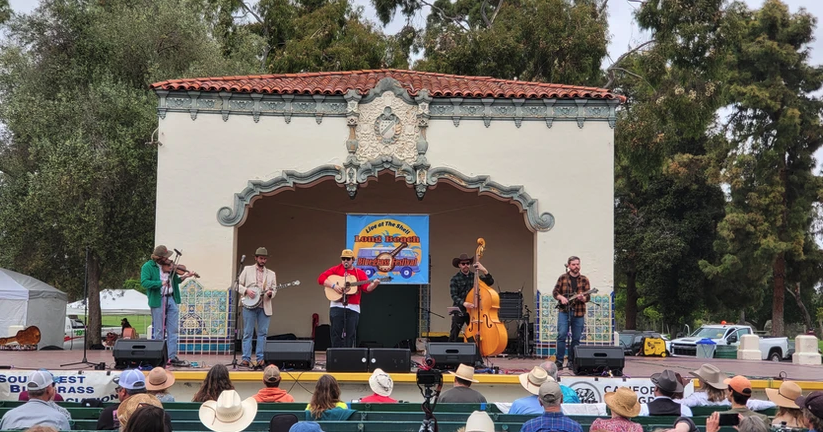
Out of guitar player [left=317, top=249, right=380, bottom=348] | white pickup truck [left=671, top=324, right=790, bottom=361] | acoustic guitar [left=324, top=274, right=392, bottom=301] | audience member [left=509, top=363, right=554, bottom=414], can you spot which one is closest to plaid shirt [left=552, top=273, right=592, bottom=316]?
guitar player [left=317, top=249, right=380, bottom=348]

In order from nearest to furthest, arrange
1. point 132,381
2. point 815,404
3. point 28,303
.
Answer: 1. point 815,404
2. point 132,381
3. point 28,303

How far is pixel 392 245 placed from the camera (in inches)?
590

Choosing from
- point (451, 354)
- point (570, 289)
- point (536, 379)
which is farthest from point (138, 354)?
point (570, 289)

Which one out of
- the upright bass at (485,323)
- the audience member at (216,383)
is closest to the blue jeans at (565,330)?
the upright bass at (485,323)

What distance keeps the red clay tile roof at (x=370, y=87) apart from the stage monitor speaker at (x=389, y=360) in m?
5.14

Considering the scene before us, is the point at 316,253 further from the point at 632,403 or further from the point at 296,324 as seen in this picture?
the point at 632,403

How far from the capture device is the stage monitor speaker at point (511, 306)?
50.5 feet

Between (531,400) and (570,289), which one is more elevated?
(570,289)

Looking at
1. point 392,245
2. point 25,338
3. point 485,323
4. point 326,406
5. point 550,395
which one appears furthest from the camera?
point 25,338

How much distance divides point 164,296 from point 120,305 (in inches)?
751

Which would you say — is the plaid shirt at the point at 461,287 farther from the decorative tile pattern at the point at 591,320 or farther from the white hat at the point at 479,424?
the white hat at the point at 479,424

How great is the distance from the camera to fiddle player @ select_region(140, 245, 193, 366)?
11.6m

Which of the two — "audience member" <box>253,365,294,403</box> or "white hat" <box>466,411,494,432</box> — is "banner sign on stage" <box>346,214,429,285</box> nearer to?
"audience member" <box>253,365,294,403</box>

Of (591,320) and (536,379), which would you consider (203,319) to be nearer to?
(591,320)
